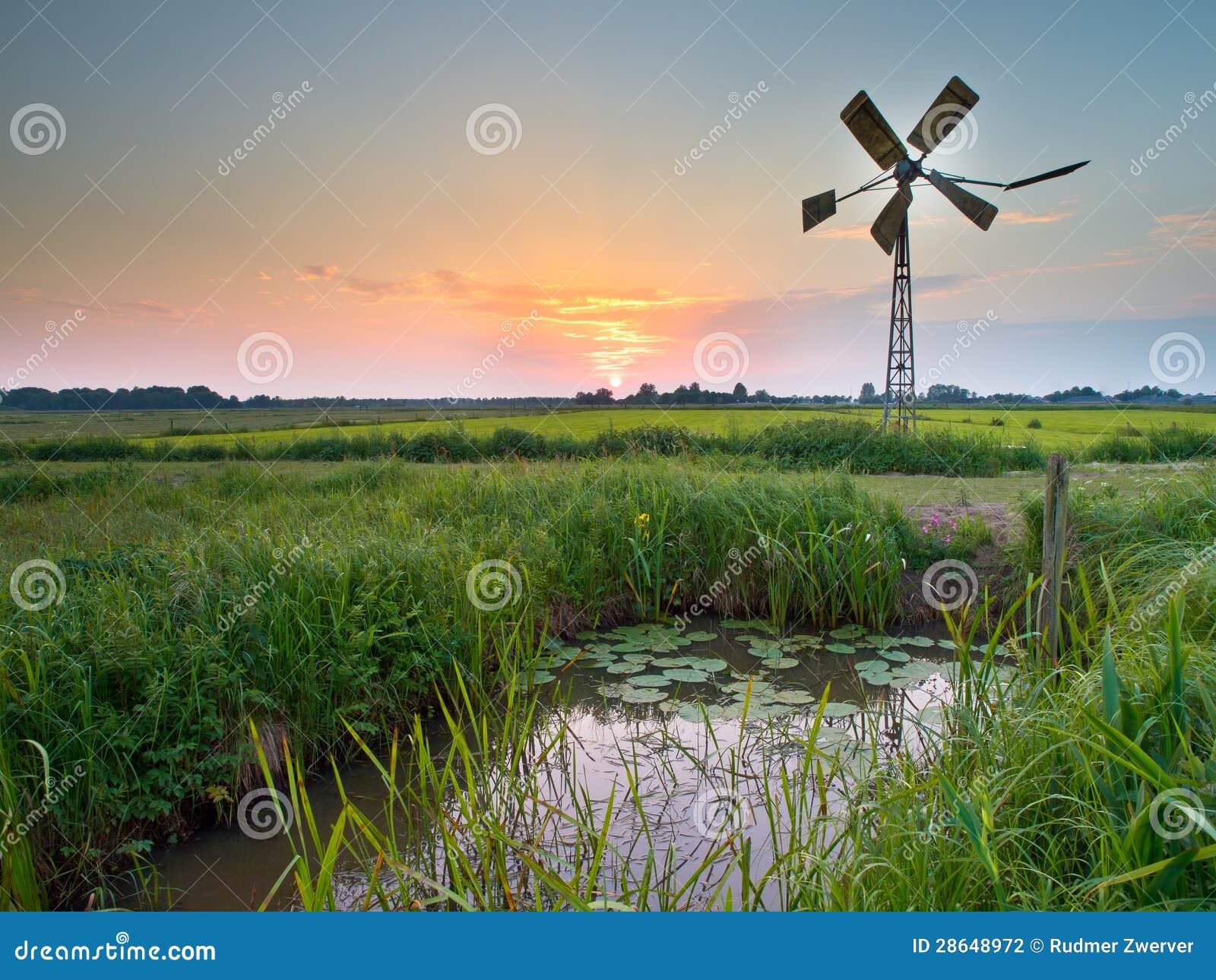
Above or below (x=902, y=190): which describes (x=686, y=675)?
below

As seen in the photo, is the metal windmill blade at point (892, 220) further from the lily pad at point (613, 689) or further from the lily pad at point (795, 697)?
the lily pad at point (613, 689)

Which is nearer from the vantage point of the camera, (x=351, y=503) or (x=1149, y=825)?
(x=1149, y=825)

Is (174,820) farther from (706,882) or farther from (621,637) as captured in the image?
(621,637)

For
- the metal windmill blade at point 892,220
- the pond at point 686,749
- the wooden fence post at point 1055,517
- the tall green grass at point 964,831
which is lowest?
the pond at point 686,749

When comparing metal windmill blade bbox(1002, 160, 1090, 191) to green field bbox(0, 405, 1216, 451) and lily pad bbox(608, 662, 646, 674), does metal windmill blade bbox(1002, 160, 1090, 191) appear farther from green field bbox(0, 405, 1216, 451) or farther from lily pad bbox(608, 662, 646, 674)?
lily pad bbox(608, 662, 646, 674)

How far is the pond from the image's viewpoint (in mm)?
3305

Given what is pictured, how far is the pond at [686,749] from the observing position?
330 centimetres

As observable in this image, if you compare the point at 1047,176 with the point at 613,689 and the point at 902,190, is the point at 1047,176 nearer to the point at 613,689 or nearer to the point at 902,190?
the point at 902,190

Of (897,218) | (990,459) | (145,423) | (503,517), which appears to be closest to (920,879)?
(503,517)

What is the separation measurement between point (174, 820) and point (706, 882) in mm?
2699

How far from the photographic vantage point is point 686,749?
3.77m

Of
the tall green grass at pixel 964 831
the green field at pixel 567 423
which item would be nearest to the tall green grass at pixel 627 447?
the green field at pixel 567 423

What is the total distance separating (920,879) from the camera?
2.38 meters

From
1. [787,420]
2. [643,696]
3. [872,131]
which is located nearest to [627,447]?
[787,420]
